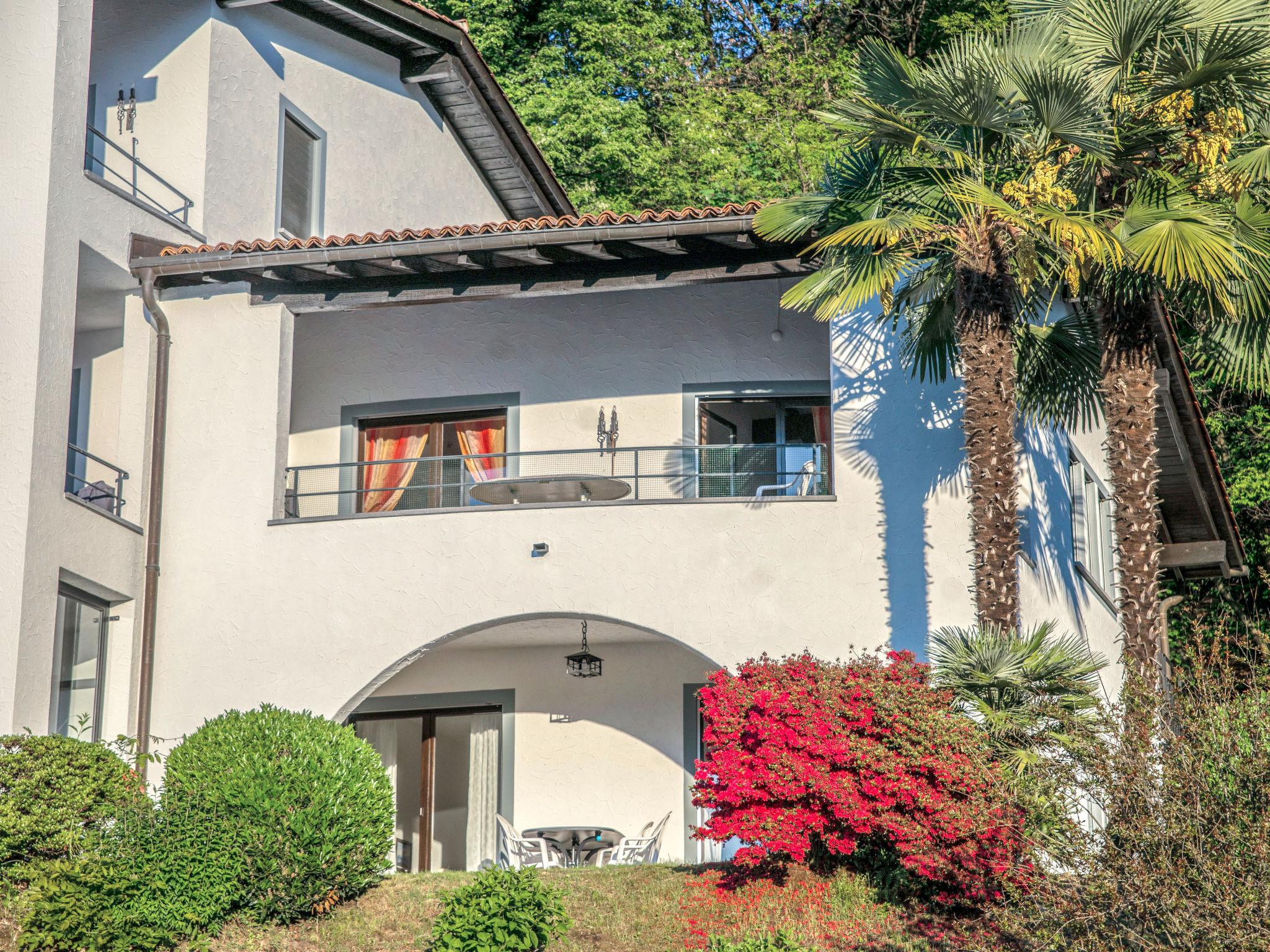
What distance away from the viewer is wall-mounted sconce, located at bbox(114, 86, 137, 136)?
57.0 ft

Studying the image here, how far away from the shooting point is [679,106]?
31500 millimetres

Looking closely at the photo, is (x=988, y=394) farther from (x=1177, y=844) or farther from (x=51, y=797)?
(x=51, y=797)

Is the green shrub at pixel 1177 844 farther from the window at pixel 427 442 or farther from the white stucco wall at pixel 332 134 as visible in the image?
the white stucco wall at pixel 332 134

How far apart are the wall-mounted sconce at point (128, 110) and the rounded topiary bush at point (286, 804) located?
8023 mm

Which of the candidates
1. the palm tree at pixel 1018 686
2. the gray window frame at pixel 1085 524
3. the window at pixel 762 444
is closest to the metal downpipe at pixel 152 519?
the window at pixel 762 444

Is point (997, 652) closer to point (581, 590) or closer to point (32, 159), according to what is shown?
point (581, 590)

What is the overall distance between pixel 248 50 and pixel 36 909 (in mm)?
11145

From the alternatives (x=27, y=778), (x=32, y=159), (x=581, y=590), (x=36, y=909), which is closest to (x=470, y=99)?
(x=32, y=159)

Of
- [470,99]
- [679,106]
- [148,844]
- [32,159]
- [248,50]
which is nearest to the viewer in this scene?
[148,844]

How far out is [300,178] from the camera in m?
19.1

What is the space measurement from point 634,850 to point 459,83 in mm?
11471

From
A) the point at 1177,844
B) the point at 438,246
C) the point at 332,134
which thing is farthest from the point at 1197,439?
the point at 1177,844

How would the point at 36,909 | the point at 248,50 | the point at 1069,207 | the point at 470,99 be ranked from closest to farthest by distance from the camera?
1. the point at 36,909
2. the point at 1069,207
3. the point at 248,50
4. the point at 470,99

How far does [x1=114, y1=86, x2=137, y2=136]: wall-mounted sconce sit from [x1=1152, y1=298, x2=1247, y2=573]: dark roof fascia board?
468 inches
